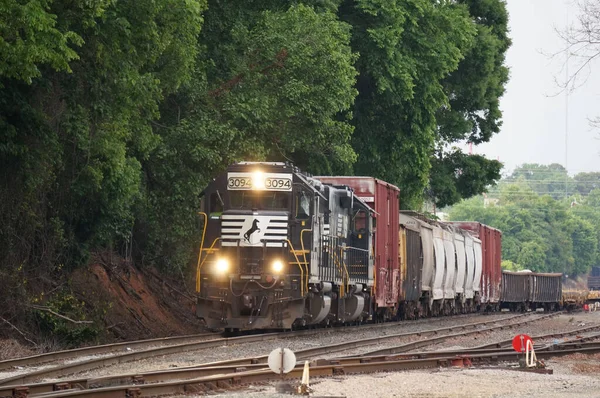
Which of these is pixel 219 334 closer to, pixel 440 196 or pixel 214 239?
pixel 214 239

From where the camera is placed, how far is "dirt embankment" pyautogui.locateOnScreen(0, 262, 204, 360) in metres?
20.9

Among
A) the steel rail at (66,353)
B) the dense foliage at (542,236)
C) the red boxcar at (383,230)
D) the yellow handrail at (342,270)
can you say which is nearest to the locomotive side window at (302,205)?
the yellow handrail at (342,270)

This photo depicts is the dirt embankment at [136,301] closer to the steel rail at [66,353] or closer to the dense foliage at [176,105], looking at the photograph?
the dense foliage at [176,105]

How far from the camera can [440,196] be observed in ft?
165

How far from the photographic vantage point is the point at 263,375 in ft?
47.7

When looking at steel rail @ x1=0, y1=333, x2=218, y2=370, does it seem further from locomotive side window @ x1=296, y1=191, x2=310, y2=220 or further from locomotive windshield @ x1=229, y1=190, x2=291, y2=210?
locomotive side window @ x1=296, y1=191, x2=310, y2=220

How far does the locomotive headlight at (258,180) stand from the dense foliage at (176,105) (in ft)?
8.16

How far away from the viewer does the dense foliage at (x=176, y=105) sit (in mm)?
20344

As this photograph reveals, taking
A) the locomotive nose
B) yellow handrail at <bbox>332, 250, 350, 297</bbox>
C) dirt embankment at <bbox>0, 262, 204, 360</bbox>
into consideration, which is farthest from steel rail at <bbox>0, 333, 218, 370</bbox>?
yellow handrail at <bbox>332, 250, 350, 297</bbox>

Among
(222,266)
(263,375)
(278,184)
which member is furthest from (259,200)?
(263,375)

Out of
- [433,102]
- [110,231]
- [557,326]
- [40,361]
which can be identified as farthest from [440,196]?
[40,361]

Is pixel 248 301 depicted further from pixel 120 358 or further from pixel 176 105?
pixel 176 105

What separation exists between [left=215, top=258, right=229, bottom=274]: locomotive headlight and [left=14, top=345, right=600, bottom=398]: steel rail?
19.4ft

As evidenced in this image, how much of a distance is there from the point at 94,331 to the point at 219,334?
3.69 metres
